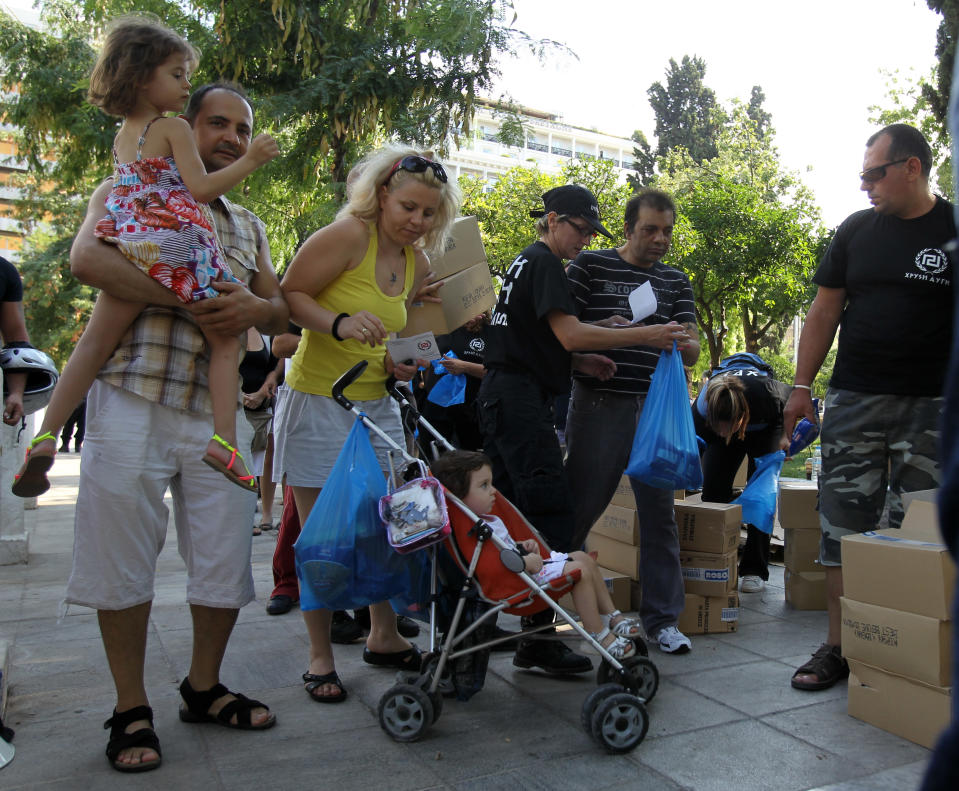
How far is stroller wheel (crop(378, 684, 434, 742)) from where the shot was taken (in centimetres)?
282

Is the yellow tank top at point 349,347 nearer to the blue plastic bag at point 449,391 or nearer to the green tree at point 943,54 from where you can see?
the blue plastic bag at point 449,391

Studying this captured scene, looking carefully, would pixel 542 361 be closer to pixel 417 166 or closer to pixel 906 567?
pixel 417 166

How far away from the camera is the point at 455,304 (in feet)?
13.0

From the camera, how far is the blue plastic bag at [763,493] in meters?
5.13

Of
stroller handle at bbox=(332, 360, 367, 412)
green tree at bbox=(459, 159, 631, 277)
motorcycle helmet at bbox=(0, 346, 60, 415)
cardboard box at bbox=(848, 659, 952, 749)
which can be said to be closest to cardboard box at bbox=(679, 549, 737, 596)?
cardboard box at bbox=(848, 659, 952, 749)

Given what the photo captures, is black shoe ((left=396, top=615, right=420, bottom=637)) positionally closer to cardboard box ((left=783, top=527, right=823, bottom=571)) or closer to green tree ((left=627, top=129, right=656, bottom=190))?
cardboard box ((left=783, top=527, right=823, bottom=571))

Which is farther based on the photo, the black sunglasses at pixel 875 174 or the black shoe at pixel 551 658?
the black shoe at pixel 551 658

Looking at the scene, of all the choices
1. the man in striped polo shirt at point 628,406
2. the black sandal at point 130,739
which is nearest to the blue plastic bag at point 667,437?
the man in striped polo shirt at point 628,406

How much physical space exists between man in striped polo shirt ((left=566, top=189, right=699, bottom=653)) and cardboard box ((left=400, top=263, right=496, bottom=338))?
1.43 ft

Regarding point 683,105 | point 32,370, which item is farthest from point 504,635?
point 683,105

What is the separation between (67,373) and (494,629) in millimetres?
1762

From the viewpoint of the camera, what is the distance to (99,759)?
2.69 meters

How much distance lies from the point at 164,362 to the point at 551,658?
2.00 meters

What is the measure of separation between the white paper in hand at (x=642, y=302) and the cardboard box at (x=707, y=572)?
4.32ft
